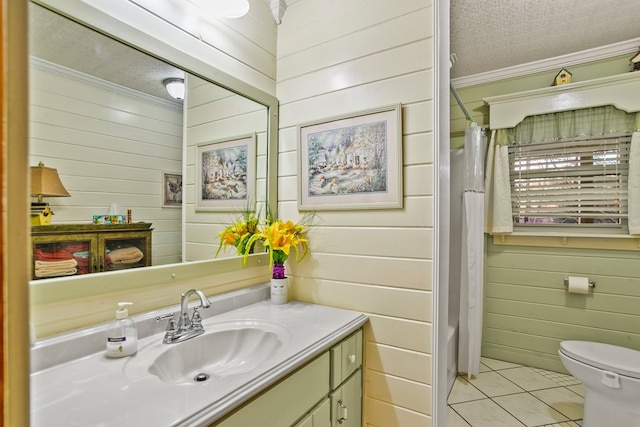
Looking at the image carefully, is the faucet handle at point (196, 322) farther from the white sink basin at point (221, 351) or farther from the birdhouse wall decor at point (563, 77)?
the birdhouse wall decor at point (563, 77)

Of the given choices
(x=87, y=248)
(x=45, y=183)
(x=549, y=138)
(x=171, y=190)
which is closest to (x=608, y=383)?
(x=549, y=138)

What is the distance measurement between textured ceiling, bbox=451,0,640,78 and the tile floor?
241 cm

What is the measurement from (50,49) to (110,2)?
0.25 m

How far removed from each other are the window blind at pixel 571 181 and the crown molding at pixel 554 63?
0.59m

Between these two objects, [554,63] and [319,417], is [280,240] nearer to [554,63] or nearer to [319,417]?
[319,417]

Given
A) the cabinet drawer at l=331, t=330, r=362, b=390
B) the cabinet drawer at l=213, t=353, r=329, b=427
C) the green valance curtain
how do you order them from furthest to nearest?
the green valance curtain → the cabinet drawer at l=331, t=330, r=362, b=390 → the cabinet drawer at l=213, t=353, r=329, b=427

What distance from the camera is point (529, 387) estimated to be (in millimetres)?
2217

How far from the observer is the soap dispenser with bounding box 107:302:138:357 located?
0.92 meters

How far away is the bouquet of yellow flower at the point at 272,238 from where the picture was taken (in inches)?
57.3

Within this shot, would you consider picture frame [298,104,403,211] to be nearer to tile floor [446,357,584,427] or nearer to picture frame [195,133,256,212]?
picture frame [195,133,256,212]

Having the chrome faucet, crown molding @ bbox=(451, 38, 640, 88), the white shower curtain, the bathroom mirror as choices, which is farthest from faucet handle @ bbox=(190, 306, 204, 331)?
crown molding @ bbox=(451, 38, 640, 88)

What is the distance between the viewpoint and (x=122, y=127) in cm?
106

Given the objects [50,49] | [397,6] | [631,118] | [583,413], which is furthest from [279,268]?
[631,118]

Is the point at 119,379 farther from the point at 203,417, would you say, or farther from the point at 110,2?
the point at 110,2
